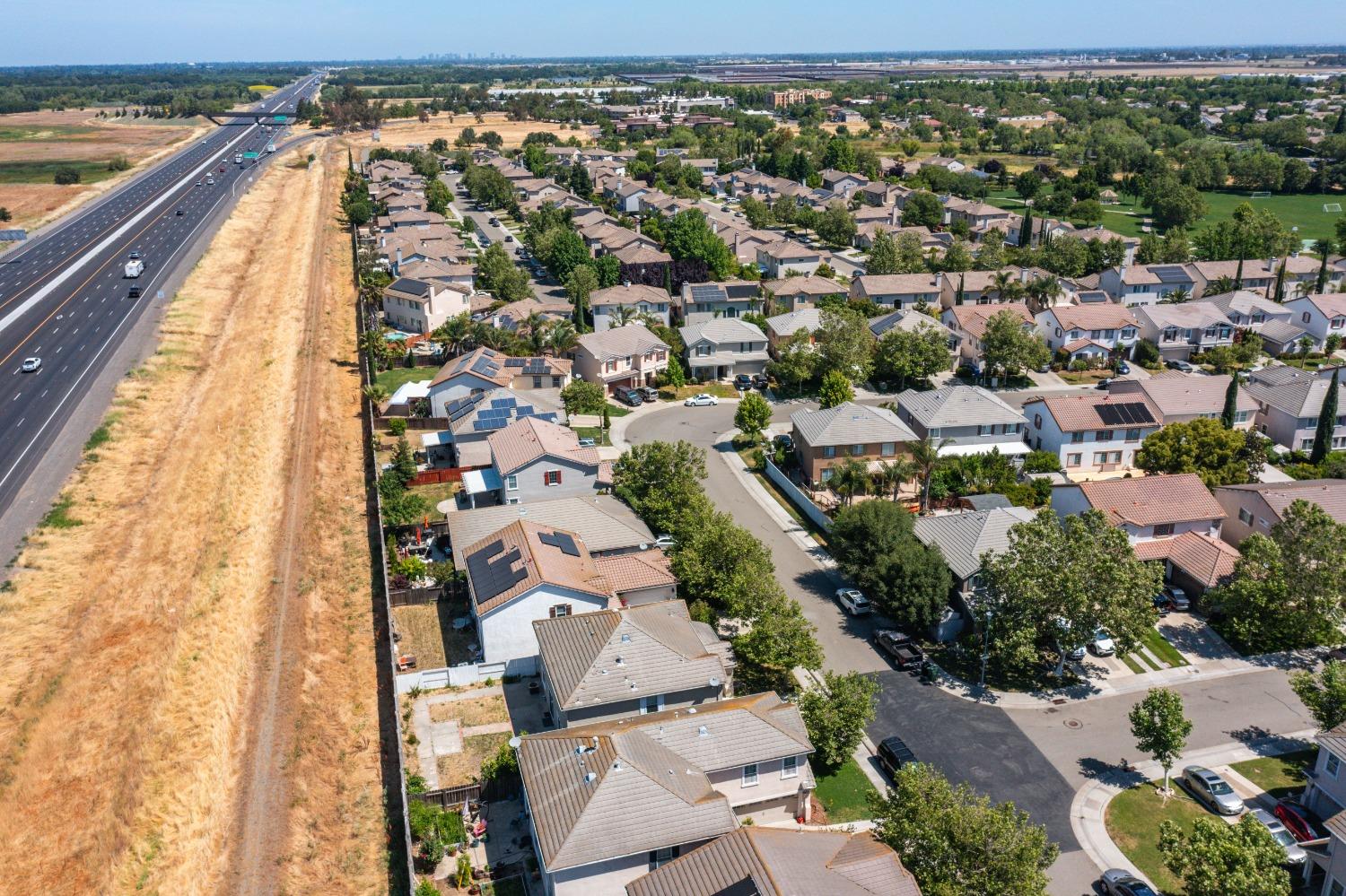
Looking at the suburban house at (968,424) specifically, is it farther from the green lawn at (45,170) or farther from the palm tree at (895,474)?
the green lawn at (45,170)

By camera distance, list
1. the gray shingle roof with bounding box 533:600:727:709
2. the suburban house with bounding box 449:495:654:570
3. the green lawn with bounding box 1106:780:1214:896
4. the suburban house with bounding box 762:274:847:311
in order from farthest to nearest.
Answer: the suburban house with bounding box 762:274:847:311 < the suburban house with bounding box 449:495:654:570 < the gray shingle roof with bounding box 533:600:727:709 < the green lawn with bounding box 1106:780:1214:896

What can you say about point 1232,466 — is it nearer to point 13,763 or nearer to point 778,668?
point 778,668

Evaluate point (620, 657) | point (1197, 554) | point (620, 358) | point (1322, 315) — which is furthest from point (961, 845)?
point (1322, 315)

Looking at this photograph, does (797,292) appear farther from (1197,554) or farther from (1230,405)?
(1197,554)

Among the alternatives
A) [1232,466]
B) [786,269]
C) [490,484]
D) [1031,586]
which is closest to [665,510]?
[490,484]

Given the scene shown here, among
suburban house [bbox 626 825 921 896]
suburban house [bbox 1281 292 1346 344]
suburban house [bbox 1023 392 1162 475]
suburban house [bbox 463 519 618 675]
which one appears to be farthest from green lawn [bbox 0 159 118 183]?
suburban house [bbox 626 825 921 896]

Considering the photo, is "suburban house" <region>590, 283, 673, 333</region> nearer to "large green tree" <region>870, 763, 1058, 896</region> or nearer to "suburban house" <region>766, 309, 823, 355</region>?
"suburban house" <region>766, 309, 823, 355</region>
